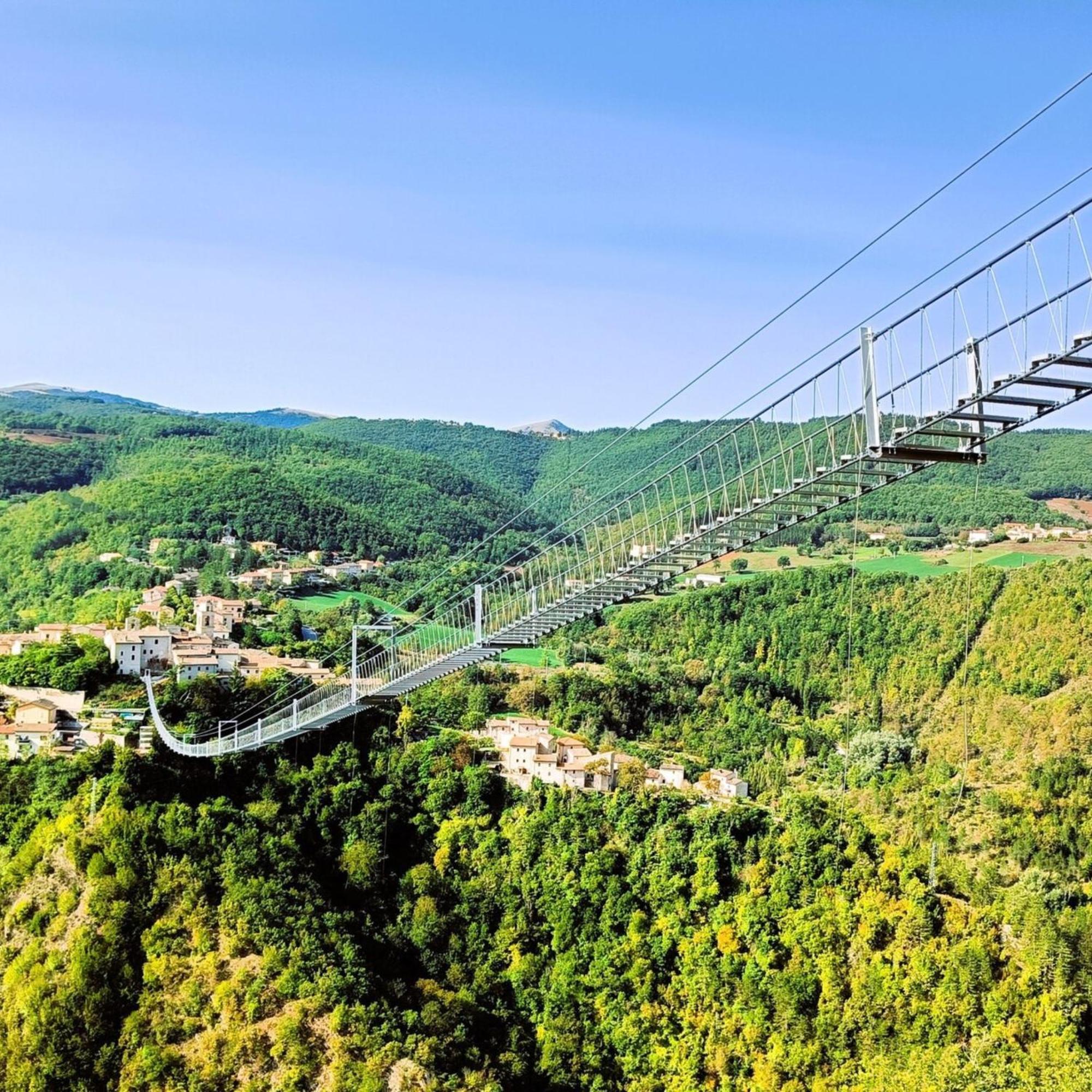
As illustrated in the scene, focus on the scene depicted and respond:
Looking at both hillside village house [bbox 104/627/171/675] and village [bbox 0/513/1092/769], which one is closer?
village [bbox 0/513/1092/769]

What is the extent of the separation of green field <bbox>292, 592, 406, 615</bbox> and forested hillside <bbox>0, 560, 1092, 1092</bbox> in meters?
11.2

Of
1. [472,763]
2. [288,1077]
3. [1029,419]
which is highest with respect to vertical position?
[1029,419]

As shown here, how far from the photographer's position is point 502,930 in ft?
84.9

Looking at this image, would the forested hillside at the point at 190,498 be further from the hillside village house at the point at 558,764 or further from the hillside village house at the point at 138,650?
the hillside village house at the point at 558,764

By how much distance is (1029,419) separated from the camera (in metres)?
10.7

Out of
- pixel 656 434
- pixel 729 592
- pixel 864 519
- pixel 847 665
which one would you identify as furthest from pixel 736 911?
pixel 656 434

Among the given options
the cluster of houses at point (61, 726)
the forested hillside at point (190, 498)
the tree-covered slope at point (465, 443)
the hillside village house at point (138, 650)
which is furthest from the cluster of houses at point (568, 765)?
the tree-covered slope at point (465, 443)

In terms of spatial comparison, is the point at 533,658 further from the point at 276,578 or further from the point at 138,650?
the point at 138,650

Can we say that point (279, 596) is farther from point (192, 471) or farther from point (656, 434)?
point (656, 434)

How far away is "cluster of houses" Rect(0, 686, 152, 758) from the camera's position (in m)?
25.0

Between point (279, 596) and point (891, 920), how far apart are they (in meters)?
25.4

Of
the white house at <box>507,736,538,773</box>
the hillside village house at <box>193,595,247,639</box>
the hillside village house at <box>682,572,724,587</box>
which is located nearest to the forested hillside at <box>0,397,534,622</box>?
the hillside village house at <box>193,595,247,639</box>

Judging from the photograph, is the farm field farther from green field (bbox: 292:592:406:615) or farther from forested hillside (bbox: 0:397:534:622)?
green field (bbox: 292:592:406:615)

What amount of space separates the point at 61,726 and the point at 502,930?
920cm
